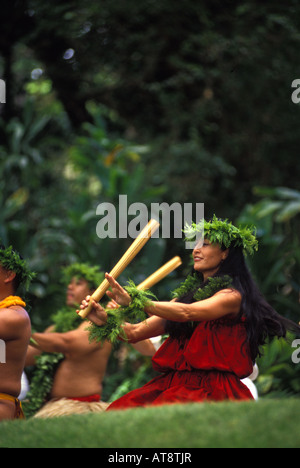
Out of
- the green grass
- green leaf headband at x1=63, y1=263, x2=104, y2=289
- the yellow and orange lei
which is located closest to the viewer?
the green grass

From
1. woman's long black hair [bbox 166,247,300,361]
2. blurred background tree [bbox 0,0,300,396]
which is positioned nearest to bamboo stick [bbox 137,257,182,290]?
woman's long black hair [bbox 166,247,300,361]

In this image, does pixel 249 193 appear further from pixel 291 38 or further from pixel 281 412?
pixel 281 412

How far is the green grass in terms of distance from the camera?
2600 millimetres

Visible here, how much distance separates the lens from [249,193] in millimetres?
12508

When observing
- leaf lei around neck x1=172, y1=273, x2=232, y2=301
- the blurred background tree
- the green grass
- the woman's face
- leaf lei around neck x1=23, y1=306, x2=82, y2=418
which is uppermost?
the green grass

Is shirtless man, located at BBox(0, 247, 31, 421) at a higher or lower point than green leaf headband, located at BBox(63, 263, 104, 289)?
higher

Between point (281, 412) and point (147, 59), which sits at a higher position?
point (281, 412)

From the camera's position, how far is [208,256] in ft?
12.1

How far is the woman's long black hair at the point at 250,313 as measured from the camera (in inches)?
140

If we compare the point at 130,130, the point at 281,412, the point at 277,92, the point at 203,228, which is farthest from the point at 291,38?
the point at 281,412

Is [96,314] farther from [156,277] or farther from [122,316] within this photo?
[156,277]

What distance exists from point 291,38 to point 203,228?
7931mm

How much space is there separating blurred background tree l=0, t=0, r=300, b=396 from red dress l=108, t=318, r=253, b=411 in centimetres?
596

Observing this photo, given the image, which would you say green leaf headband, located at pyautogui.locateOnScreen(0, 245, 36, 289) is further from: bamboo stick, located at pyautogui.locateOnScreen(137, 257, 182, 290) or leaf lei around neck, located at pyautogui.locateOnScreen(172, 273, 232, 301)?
leaf lei around neck, located at pyautogui.locateOnScreen(172, 273, 232, 301)
